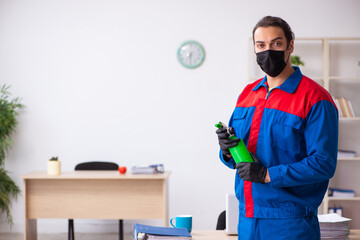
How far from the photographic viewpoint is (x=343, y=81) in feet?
16.9

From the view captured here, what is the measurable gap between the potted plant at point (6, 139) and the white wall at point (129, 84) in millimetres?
97

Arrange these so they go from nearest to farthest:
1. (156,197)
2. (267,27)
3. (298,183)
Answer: (298,183) → (267,27) → (156,197)

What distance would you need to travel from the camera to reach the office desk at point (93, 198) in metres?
4.05

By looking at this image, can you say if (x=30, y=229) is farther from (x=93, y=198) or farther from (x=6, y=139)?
(x=6, y=139)

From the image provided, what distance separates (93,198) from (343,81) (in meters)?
3.23

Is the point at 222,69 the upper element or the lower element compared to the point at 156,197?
upper

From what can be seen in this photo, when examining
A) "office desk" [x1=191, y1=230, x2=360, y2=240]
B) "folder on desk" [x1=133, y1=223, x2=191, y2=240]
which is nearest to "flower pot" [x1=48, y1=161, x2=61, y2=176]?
"office desk" [x1=191, y1=230, x2=360, y2=240]

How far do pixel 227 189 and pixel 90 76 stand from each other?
218 cm

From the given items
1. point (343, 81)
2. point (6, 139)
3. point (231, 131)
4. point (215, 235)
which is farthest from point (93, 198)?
point (343, 81)

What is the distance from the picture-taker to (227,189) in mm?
5211

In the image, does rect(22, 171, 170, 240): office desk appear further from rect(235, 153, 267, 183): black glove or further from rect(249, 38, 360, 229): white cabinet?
rect(235, 153, 267, 183): black glove

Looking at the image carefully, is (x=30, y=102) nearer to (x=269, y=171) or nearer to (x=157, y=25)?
(x=157, y=25)

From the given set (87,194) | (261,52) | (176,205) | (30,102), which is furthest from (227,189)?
(261,52)

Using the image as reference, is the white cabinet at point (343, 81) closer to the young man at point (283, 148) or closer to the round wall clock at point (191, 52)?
the round wall clock at point (191, 52)
